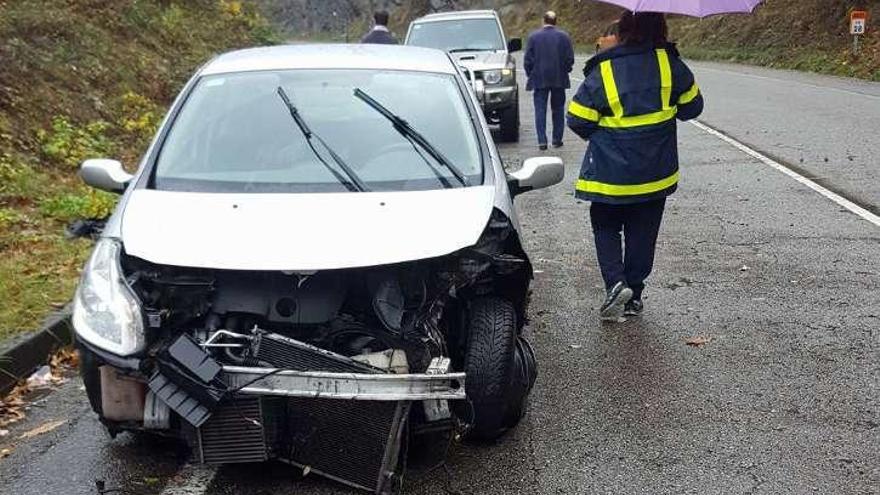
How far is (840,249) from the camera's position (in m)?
7.64

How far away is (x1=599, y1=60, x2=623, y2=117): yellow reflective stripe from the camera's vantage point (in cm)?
576

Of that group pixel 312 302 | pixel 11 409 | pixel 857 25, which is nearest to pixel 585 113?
pixel 312 302

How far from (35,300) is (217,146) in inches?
71.9

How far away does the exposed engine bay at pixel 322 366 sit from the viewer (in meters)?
3.69

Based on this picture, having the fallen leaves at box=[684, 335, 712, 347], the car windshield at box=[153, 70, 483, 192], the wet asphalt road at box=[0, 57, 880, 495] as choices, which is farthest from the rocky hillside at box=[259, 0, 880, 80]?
the car windshield at box=[153, 70, 483, 192]

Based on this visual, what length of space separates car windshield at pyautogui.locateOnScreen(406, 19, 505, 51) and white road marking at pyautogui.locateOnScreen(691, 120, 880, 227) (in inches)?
143

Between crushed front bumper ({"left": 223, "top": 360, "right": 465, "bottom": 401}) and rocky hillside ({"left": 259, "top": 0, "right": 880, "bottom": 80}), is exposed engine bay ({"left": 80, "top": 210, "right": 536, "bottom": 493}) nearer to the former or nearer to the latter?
crushed front bumper ({"left": 223, "top": 360, "right": 465, "bottom": 401})

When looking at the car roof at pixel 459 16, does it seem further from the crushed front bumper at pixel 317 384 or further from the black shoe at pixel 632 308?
the crushed front bumper at pixel 317 384

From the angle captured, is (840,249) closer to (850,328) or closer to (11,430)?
(850,328)

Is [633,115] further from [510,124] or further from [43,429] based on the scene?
[510,124]

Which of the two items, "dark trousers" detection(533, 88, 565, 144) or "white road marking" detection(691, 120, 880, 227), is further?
"dark trousers" detection(533, 88, 565, 144)

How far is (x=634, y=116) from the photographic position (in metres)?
5.80

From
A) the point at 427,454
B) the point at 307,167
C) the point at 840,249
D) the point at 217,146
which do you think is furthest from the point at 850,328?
the point at 217,146

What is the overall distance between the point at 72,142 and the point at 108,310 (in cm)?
729
